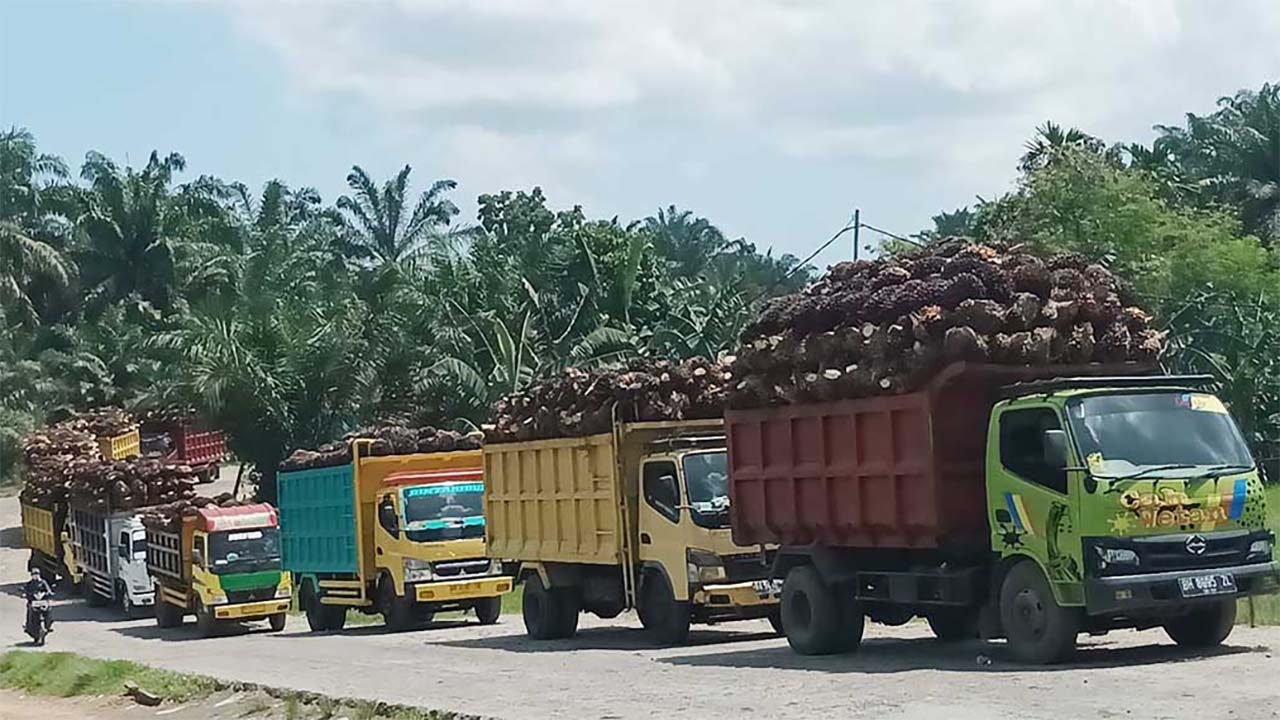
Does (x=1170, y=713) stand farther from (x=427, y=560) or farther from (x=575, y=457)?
(x=427, y=560)

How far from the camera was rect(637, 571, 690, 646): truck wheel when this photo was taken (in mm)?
19203

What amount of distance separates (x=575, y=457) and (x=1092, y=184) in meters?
31.3

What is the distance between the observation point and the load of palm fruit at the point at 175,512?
31406 mm

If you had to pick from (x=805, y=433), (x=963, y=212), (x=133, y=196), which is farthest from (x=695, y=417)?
(x=963, y=212)

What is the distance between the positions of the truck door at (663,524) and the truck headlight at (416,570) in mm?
6315

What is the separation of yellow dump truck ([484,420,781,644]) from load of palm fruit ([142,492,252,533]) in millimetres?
10596

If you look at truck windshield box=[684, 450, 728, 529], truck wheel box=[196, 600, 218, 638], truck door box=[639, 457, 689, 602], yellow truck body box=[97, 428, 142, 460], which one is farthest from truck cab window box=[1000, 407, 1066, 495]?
yellow truck body box=[97, 428, 142, 460]

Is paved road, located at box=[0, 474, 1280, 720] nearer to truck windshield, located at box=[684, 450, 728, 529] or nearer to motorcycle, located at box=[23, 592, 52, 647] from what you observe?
truck windshield, located at box=[684, 450, 728, 529]

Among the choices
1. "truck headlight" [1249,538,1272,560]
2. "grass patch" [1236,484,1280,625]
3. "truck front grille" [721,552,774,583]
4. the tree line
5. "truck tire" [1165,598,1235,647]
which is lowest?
"grass patch" [1236,484,1280,625]

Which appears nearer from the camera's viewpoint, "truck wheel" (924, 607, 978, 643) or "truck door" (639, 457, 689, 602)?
"truck wheel" (924, 607, 978, 643)

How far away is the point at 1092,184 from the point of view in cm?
4844

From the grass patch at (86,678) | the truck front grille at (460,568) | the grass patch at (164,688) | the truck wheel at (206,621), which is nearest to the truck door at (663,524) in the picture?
the grass patch at (164,688)

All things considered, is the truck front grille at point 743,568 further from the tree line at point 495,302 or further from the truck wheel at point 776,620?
the tree line at point 495,302

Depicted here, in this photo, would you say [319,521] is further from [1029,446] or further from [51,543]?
[51,543]
